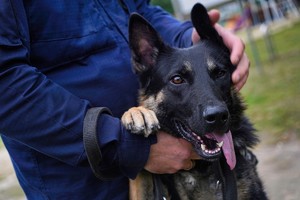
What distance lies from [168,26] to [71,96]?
1.33m

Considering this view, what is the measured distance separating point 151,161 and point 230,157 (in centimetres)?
45

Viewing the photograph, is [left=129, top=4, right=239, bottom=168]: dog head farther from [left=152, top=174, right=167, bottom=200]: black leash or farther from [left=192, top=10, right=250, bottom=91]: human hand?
[left=152, top=174, right=167, bottom=200]: black leash

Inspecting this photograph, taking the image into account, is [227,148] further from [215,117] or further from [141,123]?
[141,123]

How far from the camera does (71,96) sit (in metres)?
2.04

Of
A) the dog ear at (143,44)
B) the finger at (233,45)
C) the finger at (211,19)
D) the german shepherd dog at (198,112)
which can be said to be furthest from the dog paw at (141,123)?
the finger at (211,19)

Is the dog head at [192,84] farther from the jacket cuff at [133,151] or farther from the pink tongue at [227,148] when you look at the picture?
the jacket cuff at [133,151]

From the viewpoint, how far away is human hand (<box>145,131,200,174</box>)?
2123 millimetres

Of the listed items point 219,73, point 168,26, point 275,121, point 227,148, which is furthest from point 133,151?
point 275,121

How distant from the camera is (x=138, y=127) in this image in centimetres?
208

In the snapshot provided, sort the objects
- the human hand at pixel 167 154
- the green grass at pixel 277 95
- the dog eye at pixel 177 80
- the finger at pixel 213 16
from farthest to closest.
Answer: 1. the green grass at pixel 277 95
2. the finger at pixel 213 16
3. the dog eye at pixel 177 80
4. the human hand at pixel 167 154

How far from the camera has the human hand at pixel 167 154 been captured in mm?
2123

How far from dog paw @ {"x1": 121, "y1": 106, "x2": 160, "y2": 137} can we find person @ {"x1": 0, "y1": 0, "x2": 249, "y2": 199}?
39 mm

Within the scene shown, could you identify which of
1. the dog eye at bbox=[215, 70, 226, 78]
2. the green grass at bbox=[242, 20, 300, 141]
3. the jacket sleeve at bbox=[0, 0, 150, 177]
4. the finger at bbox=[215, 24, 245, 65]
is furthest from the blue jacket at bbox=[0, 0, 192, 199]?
the green grass at bbox=[242, 20, 300, 141]

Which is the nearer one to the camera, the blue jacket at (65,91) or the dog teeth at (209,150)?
the blue jacket at (65,91)
